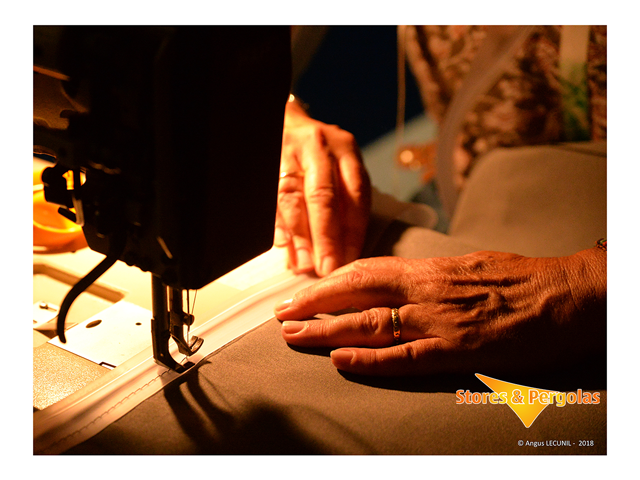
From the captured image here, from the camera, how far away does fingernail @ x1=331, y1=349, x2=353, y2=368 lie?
2.18ft

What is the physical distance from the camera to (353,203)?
99cm

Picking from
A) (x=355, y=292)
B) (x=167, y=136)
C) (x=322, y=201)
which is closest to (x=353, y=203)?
(x=322, y=201)

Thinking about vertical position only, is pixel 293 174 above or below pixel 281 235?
above

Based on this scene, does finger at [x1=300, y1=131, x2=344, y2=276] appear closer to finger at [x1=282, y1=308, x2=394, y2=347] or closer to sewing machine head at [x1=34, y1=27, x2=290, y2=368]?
finger at [x1=282, y1=308, x2=394, y2=347]

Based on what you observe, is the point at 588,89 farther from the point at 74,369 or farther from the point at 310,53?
the point at 74,369

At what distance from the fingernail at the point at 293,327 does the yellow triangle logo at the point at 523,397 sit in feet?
A: 0.85

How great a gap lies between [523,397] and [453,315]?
0.14 meters

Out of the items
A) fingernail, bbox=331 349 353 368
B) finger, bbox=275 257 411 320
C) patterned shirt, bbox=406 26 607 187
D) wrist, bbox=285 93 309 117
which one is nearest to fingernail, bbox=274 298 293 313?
finger, bbox=275 257 411 320

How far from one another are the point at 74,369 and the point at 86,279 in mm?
175

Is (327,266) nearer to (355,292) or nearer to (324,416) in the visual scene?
(355,292)

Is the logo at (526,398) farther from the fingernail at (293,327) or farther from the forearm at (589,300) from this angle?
the fingernail at (293,327)

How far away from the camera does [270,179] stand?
593mm

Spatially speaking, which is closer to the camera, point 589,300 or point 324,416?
point 324,416

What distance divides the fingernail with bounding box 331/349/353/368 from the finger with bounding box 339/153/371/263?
11.2 inches
